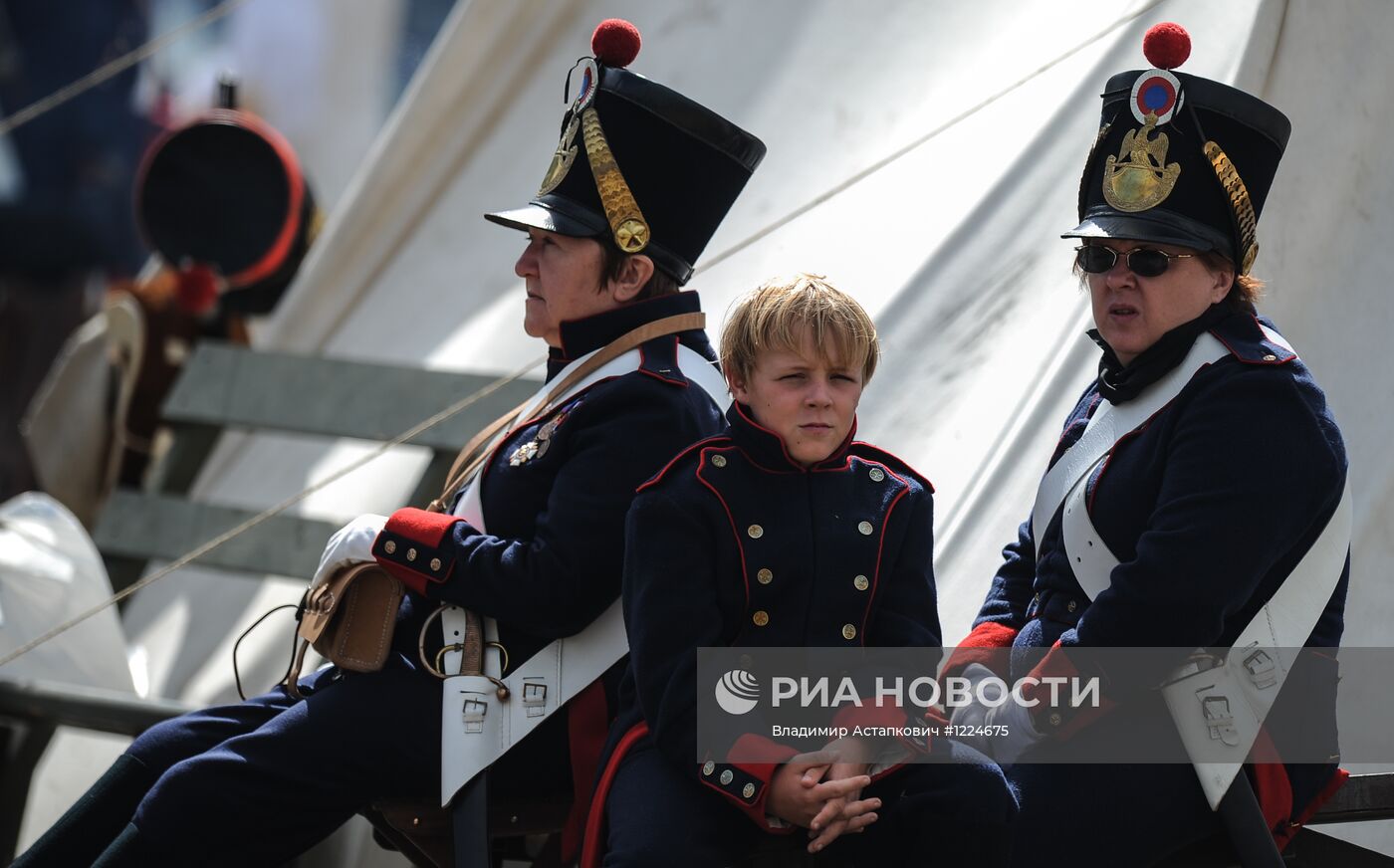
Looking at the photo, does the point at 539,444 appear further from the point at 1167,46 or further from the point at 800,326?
the point at 1167,46

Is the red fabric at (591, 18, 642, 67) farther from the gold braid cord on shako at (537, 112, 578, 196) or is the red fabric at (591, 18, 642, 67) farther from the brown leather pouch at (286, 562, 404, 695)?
the brown leather pouch at (286, 562, 404, 695)

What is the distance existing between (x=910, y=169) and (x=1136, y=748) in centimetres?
169

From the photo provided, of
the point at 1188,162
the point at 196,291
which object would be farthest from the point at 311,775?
the point at 196,291

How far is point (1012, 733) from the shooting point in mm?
2352

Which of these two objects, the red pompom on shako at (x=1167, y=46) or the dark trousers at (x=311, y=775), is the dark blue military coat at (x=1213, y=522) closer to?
the red pompom on shako at (x=1167, y=46)

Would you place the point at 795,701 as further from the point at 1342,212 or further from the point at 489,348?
the point at 489,348

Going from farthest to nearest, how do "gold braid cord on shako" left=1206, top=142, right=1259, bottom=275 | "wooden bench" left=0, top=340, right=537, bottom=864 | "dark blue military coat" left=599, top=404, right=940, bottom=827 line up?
"wooden bench" left=0, top=340, right=537, bottom=864
"gold braid cord on shako" left=1206, top=142, right=1259, bottom=275
"dark blue military coat" left=599, top=404, right=940, bottom=827

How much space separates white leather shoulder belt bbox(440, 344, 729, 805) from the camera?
2.55m

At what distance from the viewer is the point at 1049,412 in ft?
10.0

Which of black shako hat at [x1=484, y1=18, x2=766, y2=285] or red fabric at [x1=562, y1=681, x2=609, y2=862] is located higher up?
black shako hat at [x1=484, y1=18, x2=766, y2=285]

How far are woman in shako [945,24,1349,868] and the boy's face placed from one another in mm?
373

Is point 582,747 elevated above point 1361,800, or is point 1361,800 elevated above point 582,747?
point 1361,800

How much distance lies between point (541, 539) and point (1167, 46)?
1.06m

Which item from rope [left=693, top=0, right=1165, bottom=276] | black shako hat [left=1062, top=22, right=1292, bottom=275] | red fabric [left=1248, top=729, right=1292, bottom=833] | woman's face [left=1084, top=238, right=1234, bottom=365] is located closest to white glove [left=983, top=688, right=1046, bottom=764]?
red fabric [left=1248, top=729, right=1292, bottom=833]
